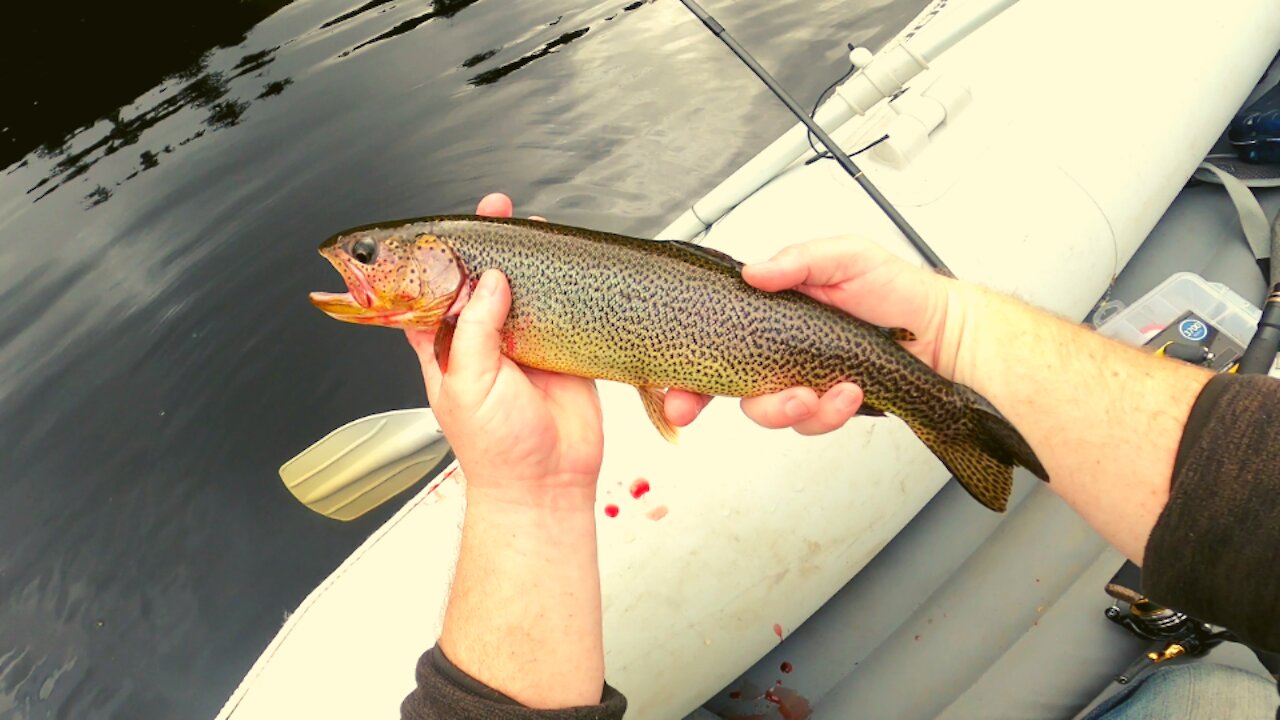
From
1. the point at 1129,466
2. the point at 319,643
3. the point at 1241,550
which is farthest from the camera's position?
the point at 319,643

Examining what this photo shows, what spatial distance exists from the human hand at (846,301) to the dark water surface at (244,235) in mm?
4273

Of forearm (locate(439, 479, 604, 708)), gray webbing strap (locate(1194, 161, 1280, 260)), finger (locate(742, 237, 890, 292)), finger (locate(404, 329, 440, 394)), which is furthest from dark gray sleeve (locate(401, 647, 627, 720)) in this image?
gray webbing strap (locate(1194, 161, 1280, 260))

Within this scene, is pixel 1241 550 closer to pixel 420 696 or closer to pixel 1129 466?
pixel 1129 466

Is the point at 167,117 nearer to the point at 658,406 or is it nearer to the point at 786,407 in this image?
the point at 658,406

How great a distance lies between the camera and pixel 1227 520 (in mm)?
1721

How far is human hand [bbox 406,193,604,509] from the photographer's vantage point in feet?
6.91

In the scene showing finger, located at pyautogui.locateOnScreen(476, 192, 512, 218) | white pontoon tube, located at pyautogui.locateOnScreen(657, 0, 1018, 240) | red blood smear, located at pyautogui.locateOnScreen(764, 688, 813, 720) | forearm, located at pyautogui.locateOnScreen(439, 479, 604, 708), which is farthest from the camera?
white pontoon tube, located at pyautogui.locateOnScreen(657, 0, 1018, 240)

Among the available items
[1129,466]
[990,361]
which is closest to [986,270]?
Result: [990,361]

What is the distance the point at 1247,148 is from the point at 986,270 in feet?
7.06

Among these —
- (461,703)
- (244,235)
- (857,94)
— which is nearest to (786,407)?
(461,703)

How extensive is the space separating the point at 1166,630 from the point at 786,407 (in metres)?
1.62

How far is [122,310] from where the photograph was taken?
7.45 m

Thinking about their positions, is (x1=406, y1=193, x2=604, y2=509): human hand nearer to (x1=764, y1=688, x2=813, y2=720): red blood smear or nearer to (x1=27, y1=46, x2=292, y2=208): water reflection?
(x1=764, y1=688, x2=813, y2=720): red blood smear

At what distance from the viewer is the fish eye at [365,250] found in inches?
104
